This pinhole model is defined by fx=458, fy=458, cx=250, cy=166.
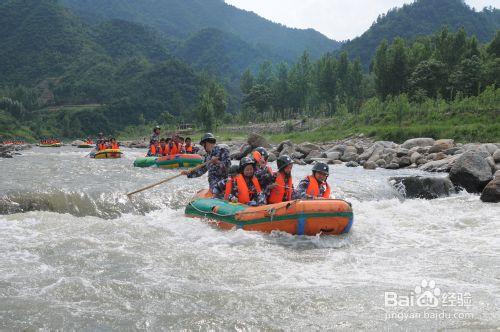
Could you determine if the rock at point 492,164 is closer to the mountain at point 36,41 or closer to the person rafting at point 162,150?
the person rafting at point 162,150

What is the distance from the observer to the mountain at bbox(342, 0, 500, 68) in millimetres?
117250

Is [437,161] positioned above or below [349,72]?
below

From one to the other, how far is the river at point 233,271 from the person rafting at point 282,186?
1230mm

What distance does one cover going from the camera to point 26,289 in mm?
5230

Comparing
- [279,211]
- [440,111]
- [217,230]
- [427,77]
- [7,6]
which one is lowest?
[217,230]

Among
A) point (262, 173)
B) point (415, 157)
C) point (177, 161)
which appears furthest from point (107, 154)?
point (262, 173)

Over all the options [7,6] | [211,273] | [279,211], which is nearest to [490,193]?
[279,211]

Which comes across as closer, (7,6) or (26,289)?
(26,289)

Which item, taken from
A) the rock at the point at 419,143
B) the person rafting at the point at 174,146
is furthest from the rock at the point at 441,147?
the person rafting at the point at 174,146

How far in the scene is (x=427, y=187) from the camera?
41.5ft

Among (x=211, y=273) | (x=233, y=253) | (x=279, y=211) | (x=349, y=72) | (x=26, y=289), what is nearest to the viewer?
(x=26, y=289)

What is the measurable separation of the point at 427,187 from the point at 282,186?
575 centimetres

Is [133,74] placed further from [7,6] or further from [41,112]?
[7,6]

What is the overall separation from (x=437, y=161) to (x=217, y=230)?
12.7 meters
